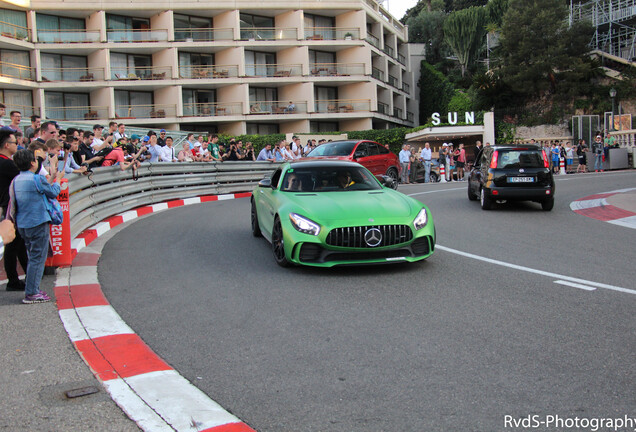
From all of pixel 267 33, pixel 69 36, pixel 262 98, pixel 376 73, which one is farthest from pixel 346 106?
pixel 69 36

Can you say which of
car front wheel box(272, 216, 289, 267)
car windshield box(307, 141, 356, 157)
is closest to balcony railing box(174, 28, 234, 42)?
car windshield box(307, 141, 356, 157)

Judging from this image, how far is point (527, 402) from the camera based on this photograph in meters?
3.61

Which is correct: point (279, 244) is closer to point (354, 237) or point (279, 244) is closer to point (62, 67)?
point (354, 237)

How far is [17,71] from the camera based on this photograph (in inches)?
1748

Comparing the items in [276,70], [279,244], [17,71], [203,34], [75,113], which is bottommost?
[279,244]

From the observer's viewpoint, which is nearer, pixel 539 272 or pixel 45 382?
pixel 45 382

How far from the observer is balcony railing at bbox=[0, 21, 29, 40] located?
142ft

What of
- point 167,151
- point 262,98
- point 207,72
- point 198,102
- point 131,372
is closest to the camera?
point 131,372

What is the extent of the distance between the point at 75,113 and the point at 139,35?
7969 millimetres

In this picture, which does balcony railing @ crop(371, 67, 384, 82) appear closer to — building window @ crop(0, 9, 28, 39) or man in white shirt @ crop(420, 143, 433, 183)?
man in white shirt @ crop(420, 143, 433, 183)

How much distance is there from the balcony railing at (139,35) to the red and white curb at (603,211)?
1530 inches

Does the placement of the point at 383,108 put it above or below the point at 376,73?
below

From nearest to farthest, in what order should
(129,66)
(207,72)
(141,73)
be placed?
(129,66), (141,73), (207,72)

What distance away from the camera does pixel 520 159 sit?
47.2 ft
